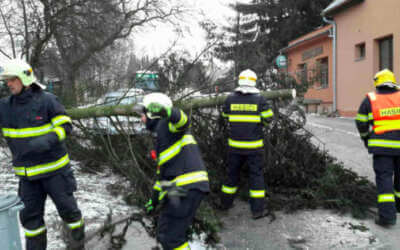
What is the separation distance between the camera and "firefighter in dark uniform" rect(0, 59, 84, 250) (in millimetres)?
2803

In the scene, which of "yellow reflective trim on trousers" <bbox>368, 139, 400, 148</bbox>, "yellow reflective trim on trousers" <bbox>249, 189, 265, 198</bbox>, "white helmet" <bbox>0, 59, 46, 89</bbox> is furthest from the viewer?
"yellow reflective trim on trousers" <bbox>249, 189, 265, 198</bbox>

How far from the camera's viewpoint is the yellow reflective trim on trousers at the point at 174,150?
2.54 metres

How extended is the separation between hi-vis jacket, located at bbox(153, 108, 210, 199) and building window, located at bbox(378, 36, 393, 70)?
11961 millimetres

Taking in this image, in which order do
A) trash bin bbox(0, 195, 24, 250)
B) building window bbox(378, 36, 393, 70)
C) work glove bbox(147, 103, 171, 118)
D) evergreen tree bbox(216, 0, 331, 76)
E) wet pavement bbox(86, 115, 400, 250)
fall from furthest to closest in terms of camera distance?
evergreen tree bbox(216, 0, 331, 76) → building window bbox(378, 36, 393, 70) → wet pavement bbox(86, 115, 400, 250) → trash bin bbox(0, 195, 24, 250) → work glove bbox(147, 103, 171, 118)

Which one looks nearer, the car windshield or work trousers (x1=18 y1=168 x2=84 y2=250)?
work trousers (x1=18 y1=168 x2=84 y2=250)

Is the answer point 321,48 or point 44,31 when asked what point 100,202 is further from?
point 321,48

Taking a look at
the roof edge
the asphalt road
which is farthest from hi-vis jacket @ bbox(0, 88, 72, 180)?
the roof edge

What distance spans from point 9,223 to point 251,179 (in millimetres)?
2518

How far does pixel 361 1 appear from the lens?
44.6 feet

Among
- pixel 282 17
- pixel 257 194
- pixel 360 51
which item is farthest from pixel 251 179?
pixel 282 17

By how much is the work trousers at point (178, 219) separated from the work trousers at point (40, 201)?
916mm

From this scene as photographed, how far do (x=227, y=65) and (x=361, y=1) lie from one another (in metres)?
11.0

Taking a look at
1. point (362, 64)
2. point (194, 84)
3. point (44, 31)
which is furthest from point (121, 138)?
point (362, 64)

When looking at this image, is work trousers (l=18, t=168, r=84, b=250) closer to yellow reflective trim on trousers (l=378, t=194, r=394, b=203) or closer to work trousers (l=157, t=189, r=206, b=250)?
work trousers (l=157, t=189, r=206, b=250)
